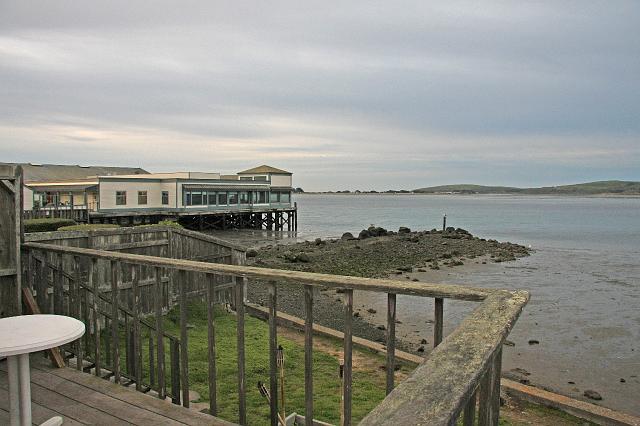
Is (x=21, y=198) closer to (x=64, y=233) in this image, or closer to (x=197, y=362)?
(x=64, y=233)

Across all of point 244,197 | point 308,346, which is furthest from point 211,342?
point 244,197

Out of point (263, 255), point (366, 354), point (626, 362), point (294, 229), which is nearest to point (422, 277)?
point (263, 255)

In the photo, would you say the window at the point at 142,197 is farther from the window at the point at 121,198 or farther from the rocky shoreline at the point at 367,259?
the rocky shoreline at the point at 367,259

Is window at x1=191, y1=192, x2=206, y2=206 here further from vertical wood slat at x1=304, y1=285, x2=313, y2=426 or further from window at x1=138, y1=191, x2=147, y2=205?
vertical wood slat at x1=304, y1=285, x2=313, y2=426

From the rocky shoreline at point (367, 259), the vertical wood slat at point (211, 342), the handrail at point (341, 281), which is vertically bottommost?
the rocky shoreline at point (367, 259)

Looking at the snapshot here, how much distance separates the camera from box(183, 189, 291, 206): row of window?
46562mm

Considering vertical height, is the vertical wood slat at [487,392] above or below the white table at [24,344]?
above

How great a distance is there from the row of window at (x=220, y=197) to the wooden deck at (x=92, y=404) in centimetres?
3883

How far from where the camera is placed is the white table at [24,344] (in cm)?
295

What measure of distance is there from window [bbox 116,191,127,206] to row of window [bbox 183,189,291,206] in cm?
541

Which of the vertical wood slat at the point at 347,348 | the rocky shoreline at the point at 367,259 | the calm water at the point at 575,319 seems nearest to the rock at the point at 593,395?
the calm water at the point at 575,319

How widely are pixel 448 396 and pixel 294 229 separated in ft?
194

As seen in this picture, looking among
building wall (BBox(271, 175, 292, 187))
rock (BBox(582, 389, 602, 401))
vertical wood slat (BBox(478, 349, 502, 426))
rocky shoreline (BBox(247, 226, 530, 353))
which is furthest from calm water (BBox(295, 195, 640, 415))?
building wall (BBox(271, 175, 292, 187))

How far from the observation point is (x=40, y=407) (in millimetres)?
3680
